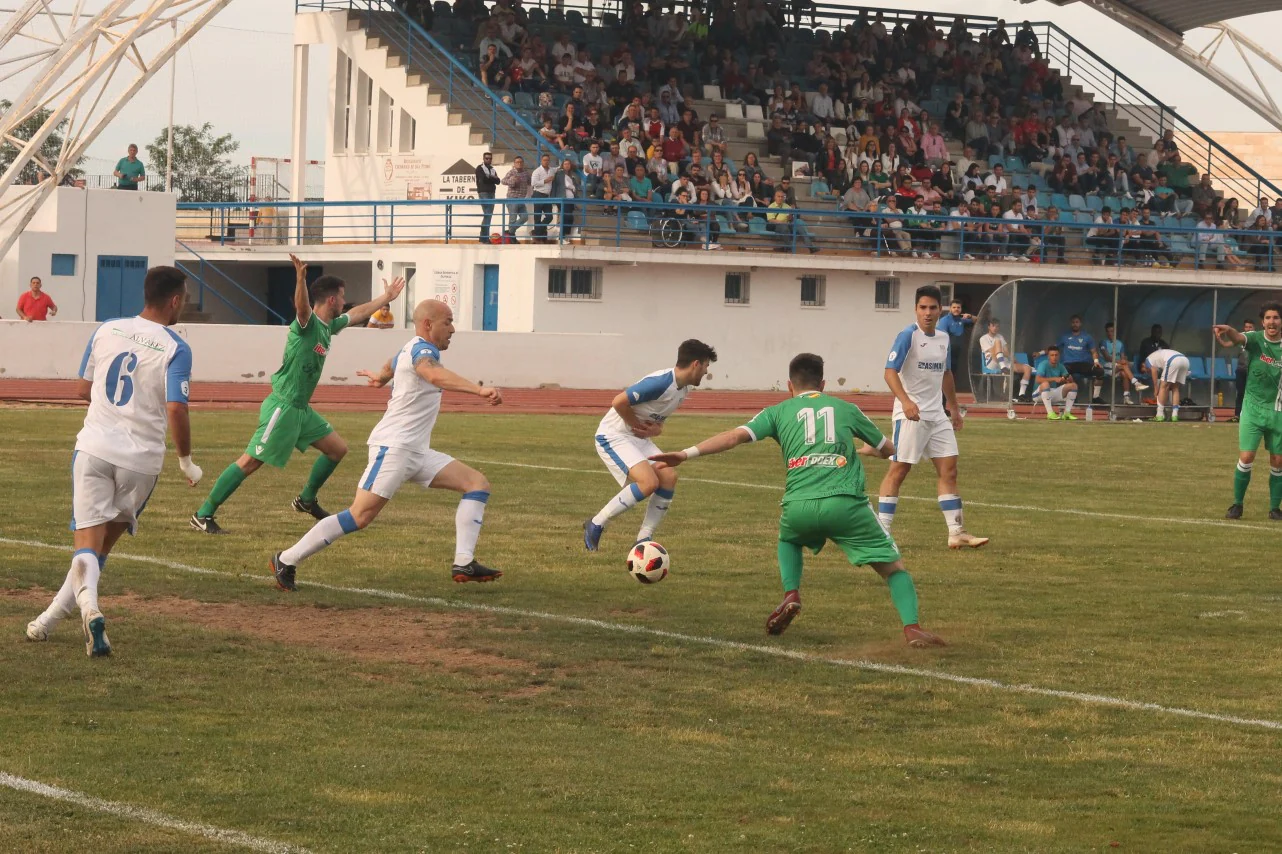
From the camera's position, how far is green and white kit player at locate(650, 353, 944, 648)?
959 cm

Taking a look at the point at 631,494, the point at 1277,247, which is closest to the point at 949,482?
the point at 631,494

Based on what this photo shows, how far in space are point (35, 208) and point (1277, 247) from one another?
30.6 meters

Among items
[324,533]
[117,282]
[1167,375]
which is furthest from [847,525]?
[117,282]

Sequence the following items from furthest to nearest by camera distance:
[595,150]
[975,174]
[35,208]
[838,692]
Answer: [975,174] < [595,150] < [35,208] < [838,692]

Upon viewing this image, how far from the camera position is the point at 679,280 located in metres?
41.1

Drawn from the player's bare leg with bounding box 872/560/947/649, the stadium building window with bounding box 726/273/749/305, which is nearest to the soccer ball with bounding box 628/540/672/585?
the player's bare leg with bounding box 872/560/947/649

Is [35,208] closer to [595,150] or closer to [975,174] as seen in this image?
[595,150]

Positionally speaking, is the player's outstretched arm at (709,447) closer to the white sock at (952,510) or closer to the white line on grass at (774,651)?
the white line on grass at (774,651)

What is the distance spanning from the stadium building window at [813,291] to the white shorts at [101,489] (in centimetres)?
3449

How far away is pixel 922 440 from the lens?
14133 millimetres

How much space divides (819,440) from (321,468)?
558 centimetres

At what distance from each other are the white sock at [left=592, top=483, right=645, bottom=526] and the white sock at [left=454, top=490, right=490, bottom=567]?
1.82m

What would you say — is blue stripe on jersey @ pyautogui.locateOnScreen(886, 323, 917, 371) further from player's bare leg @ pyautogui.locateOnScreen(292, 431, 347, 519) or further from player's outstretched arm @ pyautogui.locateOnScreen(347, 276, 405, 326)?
player's bare leg @ pyautogui.locateOnScreen(292, 431, 347, 519)

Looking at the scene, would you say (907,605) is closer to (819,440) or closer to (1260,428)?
(819,440)
